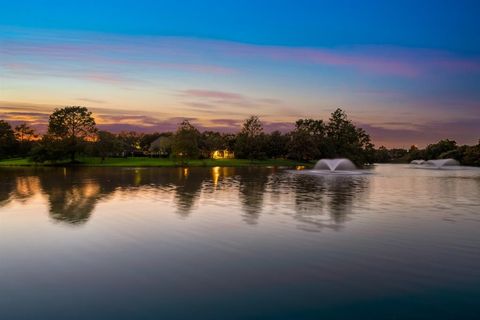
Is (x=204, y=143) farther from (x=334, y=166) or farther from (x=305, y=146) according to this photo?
(x=334, y=166)

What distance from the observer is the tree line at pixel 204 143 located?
102 m

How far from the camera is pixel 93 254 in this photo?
39.1 feet

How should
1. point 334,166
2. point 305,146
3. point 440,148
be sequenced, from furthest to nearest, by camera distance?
point 440,148, point 305,146, point 334,166

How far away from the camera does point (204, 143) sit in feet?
497

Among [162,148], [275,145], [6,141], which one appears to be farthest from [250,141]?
[6,141]

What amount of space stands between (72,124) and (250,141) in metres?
53.9

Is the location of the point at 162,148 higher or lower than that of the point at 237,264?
higher

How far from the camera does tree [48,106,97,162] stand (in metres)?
112

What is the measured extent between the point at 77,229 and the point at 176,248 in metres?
5.29

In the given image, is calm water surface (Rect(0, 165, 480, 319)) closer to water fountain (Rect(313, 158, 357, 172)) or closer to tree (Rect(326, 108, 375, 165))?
water fountain (Rect(313, 158, 357, 172))

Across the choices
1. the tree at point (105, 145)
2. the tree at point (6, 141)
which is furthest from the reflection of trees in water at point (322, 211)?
the tree at point (6, 141)

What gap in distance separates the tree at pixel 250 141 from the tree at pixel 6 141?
7562 centimetres

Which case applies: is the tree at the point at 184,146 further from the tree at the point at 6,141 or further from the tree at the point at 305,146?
the tree at the point at 6,141

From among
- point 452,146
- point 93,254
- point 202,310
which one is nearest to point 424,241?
point 202,310
